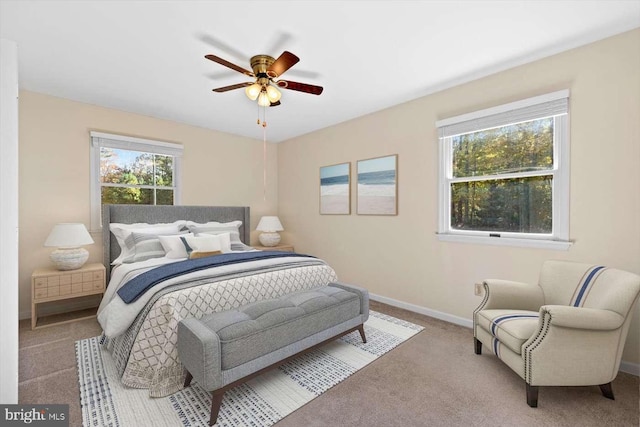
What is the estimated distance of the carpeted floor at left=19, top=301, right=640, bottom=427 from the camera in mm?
1718

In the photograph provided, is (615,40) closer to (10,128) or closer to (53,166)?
(10,128)

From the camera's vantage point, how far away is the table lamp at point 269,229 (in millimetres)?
4832

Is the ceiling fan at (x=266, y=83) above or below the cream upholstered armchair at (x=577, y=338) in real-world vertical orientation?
above

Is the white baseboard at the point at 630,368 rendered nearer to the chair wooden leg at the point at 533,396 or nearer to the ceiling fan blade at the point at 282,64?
the chair wooden leg at the point at 533,396

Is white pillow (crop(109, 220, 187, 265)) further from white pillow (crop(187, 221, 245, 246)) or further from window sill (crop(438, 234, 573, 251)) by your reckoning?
window sill (crop(438, 234, 573, 251))

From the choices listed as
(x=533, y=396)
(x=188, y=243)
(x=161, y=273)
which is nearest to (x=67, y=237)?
(x=188, y=243)

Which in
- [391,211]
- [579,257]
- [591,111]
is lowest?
[579,257]

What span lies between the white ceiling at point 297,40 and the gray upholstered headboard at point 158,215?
137cm

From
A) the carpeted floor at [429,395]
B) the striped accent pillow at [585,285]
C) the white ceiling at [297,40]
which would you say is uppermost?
the white ceiling at [297,40]

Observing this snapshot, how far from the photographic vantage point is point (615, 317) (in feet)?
5.74

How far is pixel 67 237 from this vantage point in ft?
9.90

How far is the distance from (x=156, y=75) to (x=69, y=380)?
2.65 meters

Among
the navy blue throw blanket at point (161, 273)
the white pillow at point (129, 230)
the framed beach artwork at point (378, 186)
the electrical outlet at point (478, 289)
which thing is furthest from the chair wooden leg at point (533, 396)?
the white pillow at point (129, 230)

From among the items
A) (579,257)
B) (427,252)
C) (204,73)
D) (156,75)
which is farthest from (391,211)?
(156,75)
